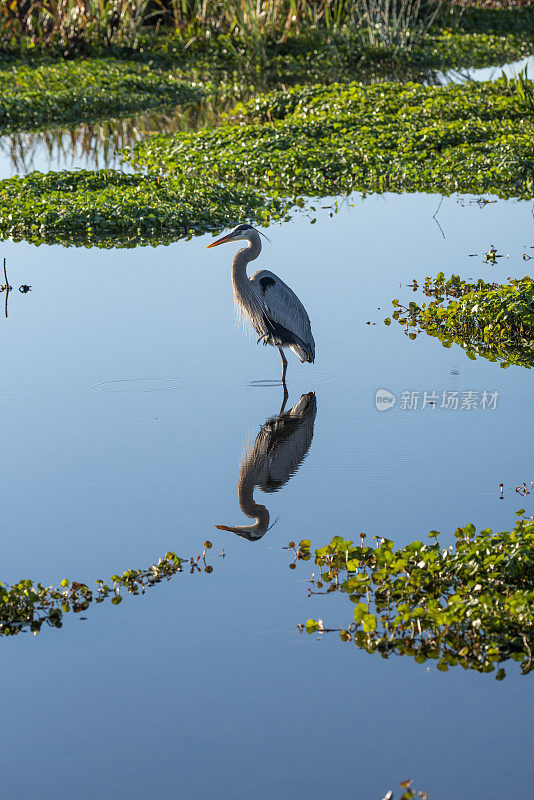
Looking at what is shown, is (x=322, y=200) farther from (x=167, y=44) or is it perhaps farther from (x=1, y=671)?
(x=167, y=44)

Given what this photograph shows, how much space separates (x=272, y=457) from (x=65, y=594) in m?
2.31

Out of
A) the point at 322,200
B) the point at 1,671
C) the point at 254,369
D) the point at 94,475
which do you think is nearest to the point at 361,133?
the point at 322,200

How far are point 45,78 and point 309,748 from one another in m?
18.9

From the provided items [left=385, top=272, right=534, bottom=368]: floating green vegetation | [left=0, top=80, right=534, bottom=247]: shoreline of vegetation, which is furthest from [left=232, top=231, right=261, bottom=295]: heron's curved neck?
[left=0, top=80, right=534, bottom=247]: shoreline of vegetation

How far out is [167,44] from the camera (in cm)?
2431

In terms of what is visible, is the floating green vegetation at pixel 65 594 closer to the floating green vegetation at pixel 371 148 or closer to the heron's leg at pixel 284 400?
the heron's leg at pixel 284 400

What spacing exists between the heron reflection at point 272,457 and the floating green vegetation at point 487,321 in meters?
1.75

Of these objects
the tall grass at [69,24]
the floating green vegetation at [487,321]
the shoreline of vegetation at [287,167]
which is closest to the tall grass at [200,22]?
the tall grass at [69,24]

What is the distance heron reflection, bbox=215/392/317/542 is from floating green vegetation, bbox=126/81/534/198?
6567 mm

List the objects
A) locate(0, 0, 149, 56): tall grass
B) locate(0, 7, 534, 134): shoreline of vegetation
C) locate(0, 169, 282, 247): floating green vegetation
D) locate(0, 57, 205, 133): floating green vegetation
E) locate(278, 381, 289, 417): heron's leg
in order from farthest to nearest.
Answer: locate(0, 0, 149, 56): tall grass < locate(0, 7, 534, 134): shoreline of vegetation < locate(0, 57, 205, 133): floating green vegetation < locate(0, 169, 282, 247): floating green vegetation < locate(278, 381, 289, 417): heron's leg

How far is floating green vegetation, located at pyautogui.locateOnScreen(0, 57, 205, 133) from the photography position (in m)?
19.5

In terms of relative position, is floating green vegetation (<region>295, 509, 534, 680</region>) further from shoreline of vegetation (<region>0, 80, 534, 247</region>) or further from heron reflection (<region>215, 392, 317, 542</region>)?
shoreline of vegetation (<region>0, 80, 534, 247</region>)

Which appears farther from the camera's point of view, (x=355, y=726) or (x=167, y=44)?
(x=167, y=44)

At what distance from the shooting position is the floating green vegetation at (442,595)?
15.4ft
